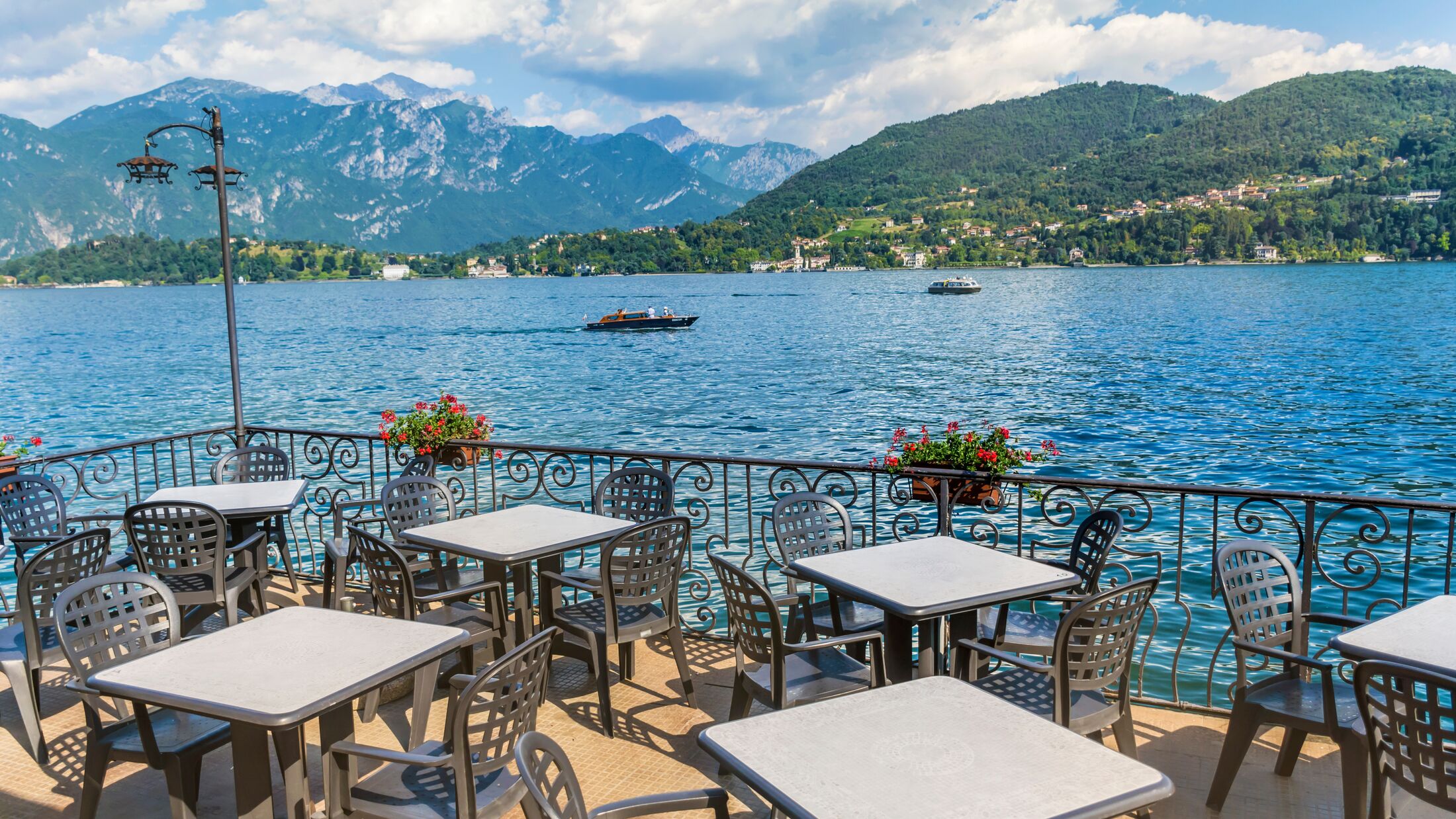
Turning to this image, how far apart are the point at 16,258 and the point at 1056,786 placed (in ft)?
689

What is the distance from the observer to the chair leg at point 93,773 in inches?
142

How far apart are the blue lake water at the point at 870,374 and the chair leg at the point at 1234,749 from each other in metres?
19.0

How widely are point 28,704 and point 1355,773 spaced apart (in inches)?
222

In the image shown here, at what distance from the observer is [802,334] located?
6706cm

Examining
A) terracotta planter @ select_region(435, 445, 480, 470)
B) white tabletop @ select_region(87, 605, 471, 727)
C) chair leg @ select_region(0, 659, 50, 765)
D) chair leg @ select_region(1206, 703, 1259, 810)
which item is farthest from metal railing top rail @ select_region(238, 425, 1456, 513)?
chair leg @ select_region(0, 659, 50, 765)

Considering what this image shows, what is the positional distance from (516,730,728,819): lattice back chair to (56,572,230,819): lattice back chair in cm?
160

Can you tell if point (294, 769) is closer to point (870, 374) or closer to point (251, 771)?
point (251, 771)

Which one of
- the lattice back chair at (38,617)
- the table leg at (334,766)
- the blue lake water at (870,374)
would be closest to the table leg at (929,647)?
the table leg at (334,766)

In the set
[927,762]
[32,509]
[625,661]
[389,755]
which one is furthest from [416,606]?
[32,509]

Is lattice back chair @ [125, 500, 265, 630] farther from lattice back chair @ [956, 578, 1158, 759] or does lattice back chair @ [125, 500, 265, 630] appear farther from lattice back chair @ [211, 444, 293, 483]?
lattice back chair @ [956, 578, 1158, 759]

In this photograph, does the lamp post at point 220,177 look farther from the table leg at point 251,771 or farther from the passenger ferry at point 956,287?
the passenger ferry at point 956,287

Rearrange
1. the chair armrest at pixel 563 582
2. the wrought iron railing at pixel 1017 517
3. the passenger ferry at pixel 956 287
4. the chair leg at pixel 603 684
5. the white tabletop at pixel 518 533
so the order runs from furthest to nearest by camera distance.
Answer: the passenger ferry at pixel 956 287, the wrought iron railing at pixel 1017 517, the chair armrest at pixel 563 582, the white tabletop at pixel 518 533, the chair leg at pixel 603 684

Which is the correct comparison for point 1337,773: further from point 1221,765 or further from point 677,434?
point 677,434

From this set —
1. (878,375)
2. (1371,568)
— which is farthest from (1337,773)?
(878,375)
